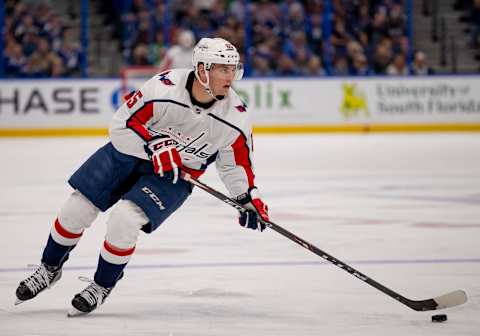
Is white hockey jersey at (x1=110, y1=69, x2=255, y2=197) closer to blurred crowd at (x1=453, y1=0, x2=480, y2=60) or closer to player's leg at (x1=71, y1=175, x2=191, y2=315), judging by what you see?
player's leg at (x1=71, y1=175, x2=191, y2=315)

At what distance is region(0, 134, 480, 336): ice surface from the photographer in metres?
3.64

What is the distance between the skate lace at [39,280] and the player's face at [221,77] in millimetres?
906

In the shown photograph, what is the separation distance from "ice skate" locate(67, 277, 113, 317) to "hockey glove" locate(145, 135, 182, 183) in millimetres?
464

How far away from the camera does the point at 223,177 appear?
411 cm

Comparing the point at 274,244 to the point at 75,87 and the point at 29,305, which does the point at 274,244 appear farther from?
the point at 75,87

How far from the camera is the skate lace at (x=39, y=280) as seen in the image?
386 centimetres

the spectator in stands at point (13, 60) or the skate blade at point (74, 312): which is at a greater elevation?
the skate blade at point (74, 312)

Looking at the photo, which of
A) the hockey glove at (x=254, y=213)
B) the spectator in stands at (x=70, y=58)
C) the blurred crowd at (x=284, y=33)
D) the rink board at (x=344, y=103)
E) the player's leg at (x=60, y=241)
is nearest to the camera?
the player's leg at (x=60, y=241)

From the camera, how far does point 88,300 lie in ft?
12.2

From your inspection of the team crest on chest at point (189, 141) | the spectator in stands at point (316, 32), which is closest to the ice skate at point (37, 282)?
the team crest on chest at point (189, 141)

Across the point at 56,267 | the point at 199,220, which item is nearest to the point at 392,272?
the point at 56,267

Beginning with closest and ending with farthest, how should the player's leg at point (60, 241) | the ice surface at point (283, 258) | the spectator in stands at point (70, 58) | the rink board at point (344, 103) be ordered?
1. the ice surface at point (283, 258)
2. the player's leg at point (60, 241)
3. the spectator in stands at point (70, 58)
4. the rink board at point (344, 103)

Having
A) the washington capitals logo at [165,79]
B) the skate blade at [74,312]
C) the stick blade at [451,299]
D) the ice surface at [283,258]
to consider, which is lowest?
the ice surface at [283,258]

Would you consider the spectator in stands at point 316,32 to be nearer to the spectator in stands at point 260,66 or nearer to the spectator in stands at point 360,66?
the spectator in stands at point 360,66
